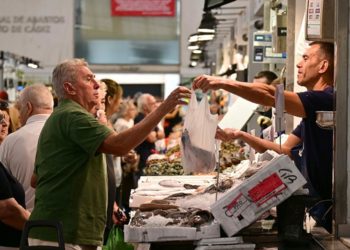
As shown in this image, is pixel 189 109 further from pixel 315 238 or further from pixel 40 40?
pixel 40 40

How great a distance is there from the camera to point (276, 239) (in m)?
3.11

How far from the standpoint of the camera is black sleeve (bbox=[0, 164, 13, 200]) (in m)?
4.00

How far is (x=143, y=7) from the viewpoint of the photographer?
72.2ft

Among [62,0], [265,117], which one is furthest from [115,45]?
[265,117]

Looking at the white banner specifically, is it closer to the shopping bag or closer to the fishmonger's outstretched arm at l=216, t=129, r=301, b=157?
the shopping bag

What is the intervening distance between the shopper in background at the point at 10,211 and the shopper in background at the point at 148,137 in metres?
6.44

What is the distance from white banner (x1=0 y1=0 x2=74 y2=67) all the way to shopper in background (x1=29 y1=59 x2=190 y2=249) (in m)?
17.3

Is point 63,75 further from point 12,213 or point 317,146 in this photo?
point 317,146

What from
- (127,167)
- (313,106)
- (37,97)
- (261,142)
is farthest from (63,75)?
(127,167)

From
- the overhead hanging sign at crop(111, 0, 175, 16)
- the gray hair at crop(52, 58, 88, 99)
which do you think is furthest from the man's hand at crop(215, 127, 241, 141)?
the overhead hanging sign at crop(111, 0, 175, 16)

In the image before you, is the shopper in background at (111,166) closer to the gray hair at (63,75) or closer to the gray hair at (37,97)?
the gray hair at (37,97)

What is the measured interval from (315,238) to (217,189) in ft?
1.53

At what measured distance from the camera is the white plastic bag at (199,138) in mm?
3510

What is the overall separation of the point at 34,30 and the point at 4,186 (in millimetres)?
17303
